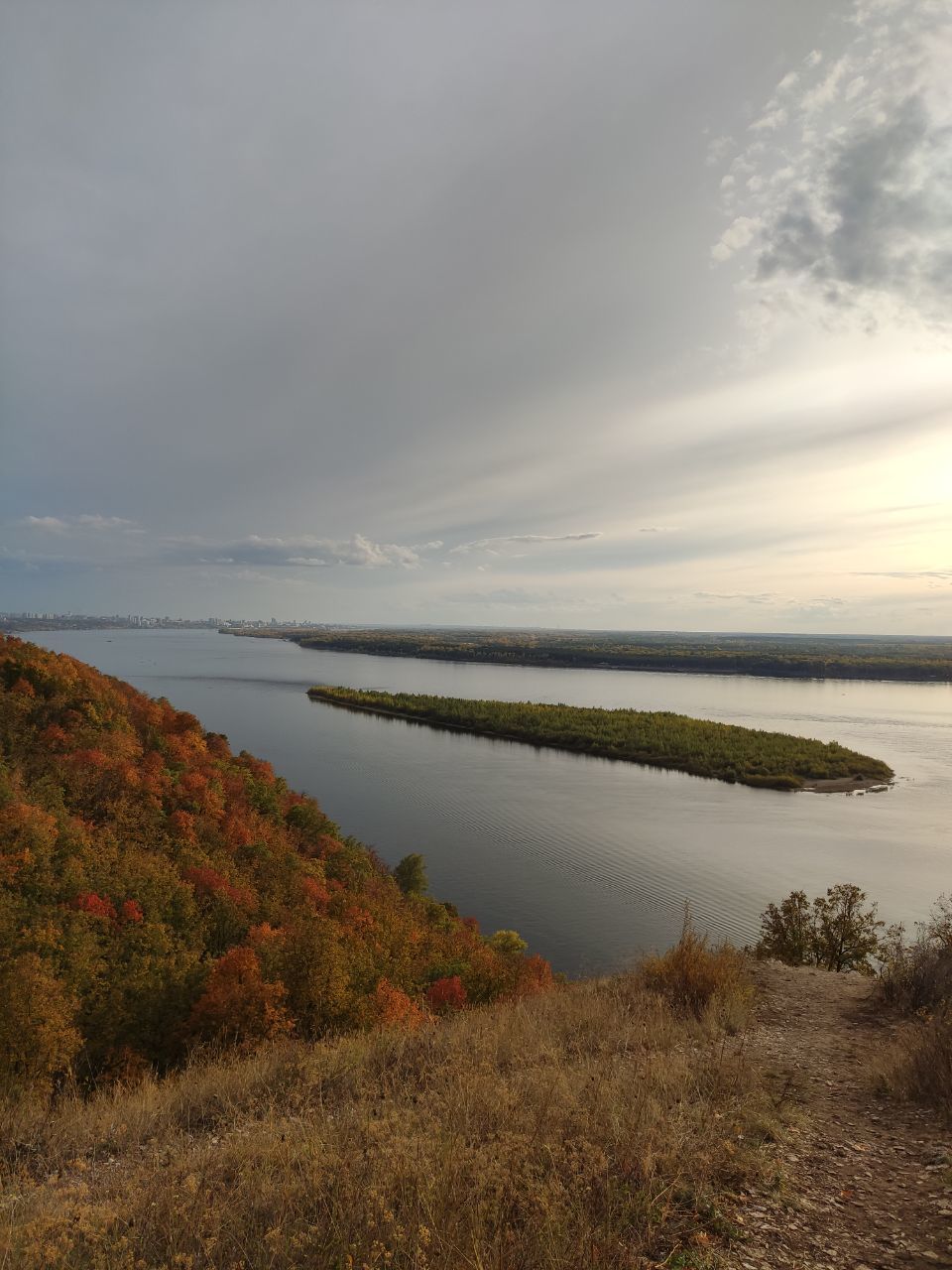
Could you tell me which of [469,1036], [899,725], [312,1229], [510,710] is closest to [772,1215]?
[312,1229]

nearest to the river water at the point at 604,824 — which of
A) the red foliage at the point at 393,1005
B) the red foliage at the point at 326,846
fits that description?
the red foliage at the point at 326,846

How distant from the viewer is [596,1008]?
8953mm

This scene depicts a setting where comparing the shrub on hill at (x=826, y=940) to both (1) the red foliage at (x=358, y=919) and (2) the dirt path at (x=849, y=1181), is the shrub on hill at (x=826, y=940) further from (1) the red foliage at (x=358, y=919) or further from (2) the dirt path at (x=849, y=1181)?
(1) the red foliage at (x=358, y=919)

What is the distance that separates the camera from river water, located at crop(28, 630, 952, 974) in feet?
89.7

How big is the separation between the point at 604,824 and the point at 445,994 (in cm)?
2460

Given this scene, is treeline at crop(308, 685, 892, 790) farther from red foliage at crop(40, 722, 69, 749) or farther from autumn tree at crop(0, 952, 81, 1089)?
autumn tree at crop(0, 952, 81, 1089)

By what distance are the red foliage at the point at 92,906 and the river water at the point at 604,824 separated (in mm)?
15082

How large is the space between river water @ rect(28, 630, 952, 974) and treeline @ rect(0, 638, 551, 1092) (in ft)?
14.3

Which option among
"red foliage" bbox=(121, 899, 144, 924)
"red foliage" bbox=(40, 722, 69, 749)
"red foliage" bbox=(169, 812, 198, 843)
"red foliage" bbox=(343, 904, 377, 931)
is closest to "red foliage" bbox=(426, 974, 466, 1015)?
"red foliage" bbox=(343, 904, 377, 931)

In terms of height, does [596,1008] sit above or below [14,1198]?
below

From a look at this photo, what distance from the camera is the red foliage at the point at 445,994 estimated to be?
15706 millimetres

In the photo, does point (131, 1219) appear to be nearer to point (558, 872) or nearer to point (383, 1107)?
point (383, 1107)

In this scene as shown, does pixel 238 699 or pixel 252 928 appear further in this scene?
pixel 238 699

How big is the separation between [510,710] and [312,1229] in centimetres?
7668
